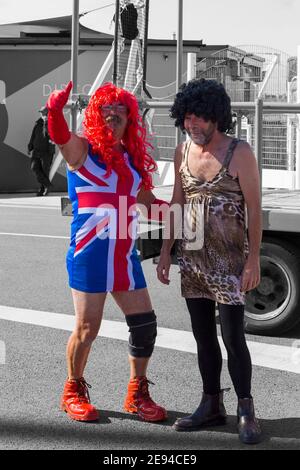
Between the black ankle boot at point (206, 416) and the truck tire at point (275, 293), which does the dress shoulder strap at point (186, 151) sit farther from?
the truck tire at point (275, 293)

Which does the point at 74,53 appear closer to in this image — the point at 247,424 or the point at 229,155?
the point at 229,155

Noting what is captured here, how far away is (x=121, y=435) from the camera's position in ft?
15.4

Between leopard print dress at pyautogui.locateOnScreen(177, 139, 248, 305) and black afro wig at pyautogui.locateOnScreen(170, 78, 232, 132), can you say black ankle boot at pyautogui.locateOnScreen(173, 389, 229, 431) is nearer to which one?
leopard print dress at pyautogui.locateOnScreen(177, 139, 248, 305)

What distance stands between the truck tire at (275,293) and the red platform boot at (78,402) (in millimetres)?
2041

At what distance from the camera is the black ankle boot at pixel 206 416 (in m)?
4.74

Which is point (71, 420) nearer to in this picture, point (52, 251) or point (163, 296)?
point (163, 296)

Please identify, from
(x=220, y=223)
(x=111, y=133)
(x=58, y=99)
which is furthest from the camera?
(x=111, y=133)

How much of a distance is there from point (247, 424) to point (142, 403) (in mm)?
669

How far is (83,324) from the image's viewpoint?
15.6 ft

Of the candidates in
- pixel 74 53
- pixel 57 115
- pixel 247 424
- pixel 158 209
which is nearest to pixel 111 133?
pixel 57 115

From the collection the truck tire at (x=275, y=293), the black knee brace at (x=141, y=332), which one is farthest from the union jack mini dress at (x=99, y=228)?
the truck tire at (x=275, y=293)

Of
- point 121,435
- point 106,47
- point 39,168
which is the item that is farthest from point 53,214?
point 121,435

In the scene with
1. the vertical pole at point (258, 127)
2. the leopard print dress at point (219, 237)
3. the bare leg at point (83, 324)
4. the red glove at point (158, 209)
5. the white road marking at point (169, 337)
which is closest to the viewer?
the leopard print dress at point (219, 237)

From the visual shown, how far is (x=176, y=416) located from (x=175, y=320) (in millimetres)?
2434
